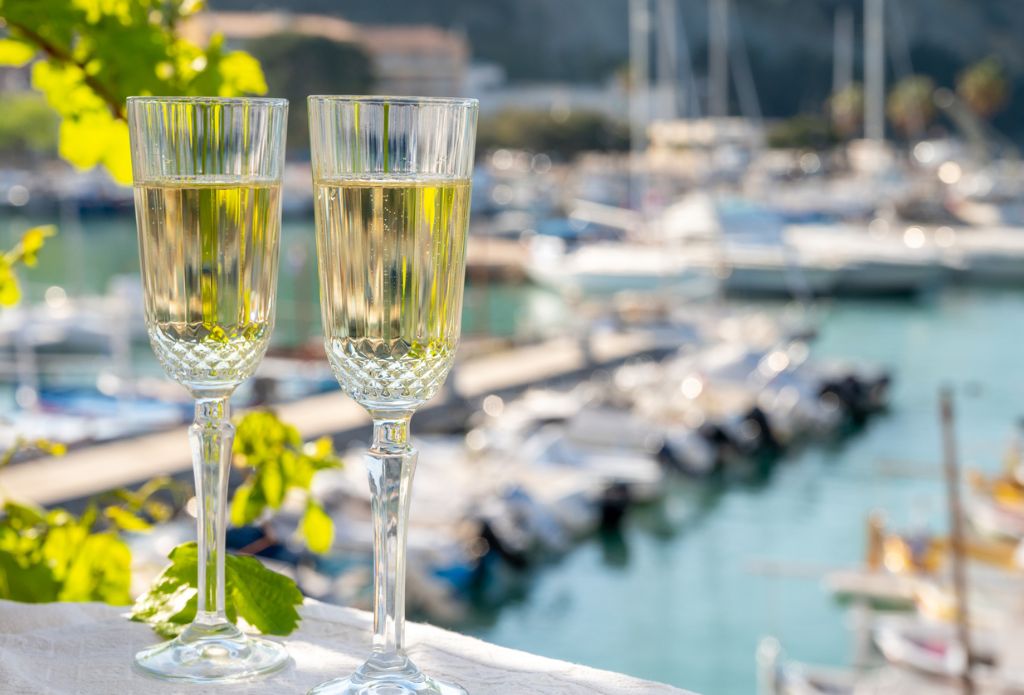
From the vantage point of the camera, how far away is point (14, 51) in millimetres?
1875

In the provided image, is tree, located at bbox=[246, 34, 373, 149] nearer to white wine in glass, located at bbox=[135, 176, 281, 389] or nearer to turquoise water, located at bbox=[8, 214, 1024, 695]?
turquoise water, located at bbox=[8, 214, 1024, 695]

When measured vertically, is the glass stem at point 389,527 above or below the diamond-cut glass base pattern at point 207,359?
below

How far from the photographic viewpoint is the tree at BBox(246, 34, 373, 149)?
75.4m

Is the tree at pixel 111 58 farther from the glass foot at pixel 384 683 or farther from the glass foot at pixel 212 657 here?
the glass foot at pixel 384 683

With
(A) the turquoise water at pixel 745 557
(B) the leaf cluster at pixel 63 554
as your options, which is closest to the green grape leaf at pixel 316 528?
(B) the leaf cluster at pixel 63 554

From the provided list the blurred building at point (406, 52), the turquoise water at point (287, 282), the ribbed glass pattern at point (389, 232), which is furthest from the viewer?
the blurred building at point (406, 52)

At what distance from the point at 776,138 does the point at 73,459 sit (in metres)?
72.5

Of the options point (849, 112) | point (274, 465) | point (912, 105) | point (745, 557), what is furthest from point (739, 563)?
point (912, 105)

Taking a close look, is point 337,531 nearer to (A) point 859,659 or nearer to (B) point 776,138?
(A) point 859,659

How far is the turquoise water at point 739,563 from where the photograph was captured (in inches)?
563

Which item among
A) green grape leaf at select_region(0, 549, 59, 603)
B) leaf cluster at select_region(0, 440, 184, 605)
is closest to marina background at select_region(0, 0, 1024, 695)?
leaf cluster at select_region(0, 440, 184, 605)

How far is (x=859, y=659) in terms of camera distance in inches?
494

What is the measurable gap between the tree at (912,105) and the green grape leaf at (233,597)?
260ft

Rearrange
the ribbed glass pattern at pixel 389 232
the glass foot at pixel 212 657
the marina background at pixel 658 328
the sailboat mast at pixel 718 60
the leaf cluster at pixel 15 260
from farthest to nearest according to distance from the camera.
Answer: the sailboat mast at pixel 718 60, the marina background at pixel 658 328, the leaf cluster at pixel 15 260, the glass foot at pixel 212 657, the ribbed glass pattern at pixel 389 232
